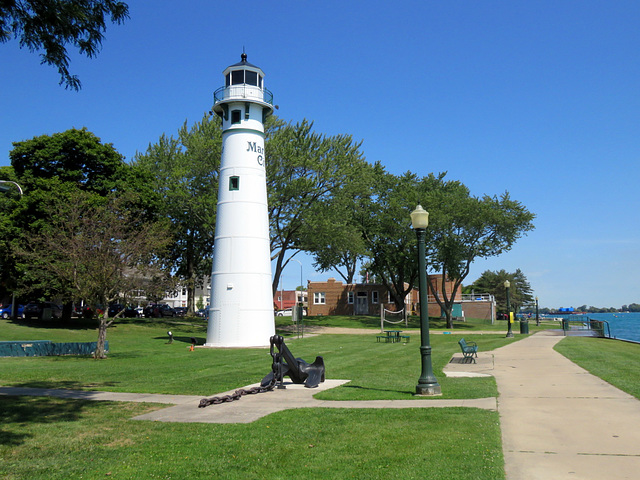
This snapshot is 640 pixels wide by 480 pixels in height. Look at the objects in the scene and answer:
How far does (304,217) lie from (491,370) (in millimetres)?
28064

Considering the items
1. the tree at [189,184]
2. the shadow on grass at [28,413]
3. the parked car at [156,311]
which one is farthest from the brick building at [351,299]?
the shadow on grass at [28,413]

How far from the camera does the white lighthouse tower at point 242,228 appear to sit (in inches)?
1171

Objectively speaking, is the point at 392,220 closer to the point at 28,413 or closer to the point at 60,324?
the point at 60,324

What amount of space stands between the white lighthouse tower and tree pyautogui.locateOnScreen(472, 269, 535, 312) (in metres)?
92.5

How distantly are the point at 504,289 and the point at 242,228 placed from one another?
9817 centimetres

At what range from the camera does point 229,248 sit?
30.0 meters

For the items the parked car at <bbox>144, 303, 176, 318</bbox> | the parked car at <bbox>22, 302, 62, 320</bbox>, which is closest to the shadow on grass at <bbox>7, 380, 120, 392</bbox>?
the parked car at <bbox>22, 302, 62, 320</bbox>

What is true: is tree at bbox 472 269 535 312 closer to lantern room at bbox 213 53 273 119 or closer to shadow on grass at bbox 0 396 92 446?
lantern room at bbox 213 53 273 119

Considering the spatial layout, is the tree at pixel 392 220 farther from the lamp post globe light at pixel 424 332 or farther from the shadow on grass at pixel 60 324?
the lamp post globe light at pixel 424 332

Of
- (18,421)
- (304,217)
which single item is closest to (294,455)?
(18,421)

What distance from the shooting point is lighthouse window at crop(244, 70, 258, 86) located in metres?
31.5

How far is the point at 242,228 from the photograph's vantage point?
3003 centimetres

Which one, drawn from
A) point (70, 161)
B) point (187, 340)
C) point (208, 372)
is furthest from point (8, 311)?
point (208, 372)

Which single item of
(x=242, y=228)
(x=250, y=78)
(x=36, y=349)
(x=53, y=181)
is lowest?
(x=36, y=349)
